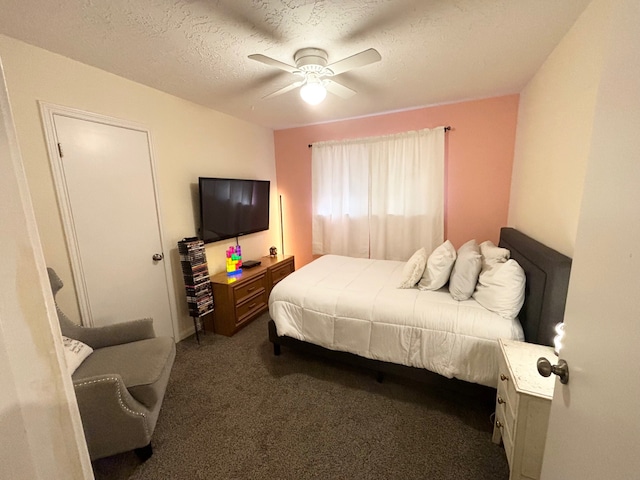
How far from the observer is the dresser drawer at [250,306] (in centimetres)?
303

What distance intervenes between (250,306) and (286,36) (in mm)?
2654

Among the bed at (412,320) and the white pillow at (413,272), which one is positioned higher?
the white pillow at (413,272)

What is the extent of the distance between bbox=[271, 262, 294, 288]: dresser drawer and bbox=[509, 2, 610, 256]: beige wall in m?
2.81

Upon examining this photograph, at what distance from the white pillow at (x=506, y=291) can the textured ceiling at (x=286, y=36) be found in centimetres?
154

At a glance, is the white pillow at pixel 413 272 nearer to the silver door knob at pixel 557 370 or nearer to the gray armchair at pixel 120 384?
the silver door knob at pixel 557 370

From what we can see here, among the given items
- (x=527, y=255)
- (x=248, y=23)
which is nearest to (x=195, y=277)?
(x=248, y=23)

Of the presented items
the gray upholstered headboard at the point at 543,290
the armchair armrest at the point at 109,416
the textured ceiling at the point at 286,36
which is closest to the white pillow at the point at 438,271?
the gray upholstered headboard at the point at 543,290

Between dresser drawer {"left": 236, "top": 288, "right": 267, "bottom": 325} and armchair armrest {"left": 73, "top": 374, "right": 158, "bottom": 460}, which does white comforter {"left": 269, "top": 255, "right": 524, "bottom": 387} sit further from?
armchair armrest {"left": 73, "top": 374, "right": 158, "bottom": 460}

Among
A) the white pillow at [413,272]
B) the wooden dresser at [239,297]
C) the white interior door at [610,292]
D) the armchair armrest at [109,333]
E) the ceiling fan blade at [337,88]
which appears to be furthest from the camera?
the wooden dresser at [239,297]

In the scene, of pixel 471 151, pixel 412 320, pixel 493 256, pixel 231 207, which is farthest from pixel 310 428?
pixel 471 151

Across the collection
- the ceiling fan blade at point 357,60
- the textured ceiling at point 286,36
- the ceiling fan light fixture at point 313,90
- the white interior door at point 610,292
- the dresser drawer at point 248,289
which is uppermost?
the textured ceiling at point 286,36

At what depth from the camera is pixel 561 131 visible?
181 centimetres

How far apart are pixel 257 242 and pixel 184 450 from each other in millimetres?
2645

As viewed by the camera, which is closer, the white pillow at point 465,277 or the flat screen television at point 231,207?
the white pillow at point 465,277
